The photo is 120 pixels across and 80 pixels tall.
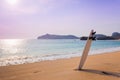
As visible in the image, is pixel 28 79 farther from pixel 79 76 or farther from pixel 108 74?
pixel 108 74

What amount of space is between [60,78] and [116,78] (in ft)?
5.98

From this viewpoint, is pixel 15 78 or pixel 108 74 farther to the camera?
pixel 108 74

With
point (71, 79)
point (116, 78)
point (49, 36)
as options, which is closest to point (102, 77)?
point (116, 78)

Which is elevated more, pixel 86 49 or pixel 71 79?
pixel 86 49

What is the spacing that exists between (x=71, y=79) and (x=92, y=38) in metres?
2.15

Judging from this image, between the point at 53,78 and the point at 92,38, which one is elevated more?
the point at 92,38

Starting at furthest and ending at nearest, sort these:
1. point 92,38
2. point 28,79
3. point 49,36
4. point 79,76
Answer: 1. point 49,36
2. point 92,38
3. point 79,76
4. point 28,79

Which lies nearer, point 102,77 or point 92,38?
point 102,77

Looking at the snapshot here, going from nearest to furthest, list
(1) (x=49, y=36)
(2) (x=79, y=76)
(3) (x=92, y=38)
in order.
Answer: (2) (x=79, y=76) < (3) (x=92, y=38) < (1) (x=49, y=36)

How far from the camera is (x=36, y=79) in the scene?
21.1 ft

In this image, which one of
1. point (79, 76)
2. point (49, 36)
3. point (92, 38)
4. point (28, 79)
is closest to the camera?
point (28, 79)

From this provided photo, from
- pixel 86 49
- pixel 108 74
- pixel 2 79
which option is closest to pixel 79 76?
pixel 108 74

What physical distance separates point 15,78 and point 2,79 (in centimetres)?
42

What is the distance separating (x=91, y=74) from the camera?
720cm
